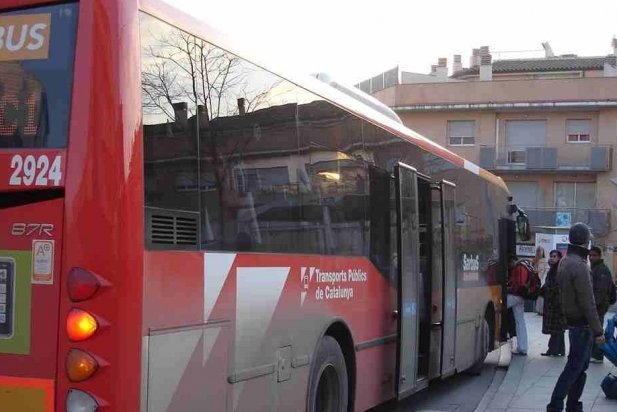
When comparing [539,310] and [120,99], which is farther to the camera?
[539,310]

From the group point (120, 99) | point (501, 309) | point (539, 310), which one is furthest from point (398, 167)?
point (539, 310)

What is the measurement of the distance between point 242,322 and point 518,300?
9.62 meters

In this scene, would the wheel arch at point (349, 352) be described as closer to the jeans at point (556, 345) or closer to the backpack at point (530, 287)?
the jeans at point (556, 345)

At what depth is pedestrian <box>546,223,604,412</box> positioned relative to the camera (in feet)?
23.4

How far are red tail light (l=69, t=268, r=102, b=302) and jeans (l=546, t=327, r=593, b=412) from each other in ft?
16.9

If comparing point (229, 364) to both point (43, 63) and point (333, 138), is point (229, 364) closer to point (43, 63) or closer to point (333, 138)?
point (43, 63)

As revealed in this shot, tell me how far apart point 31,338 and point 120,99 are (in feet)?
4.27

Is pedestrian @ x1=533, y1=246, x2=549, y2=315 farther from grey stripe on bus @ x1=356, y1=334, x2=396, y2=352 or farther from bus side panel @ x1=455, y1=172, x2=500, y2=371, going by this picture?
grey stripe on bus @ x1=356, y1=334, x2=396, y2=352

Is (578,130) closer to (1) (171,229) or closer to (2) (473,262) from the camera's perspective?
(2) (473,262)

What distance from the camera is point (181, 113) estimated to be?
4.32 meters

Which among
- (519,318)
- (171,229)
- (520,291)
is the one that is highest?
(171,229)

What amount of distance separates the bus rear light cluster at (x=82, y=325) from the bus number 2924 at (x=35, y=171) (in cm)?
67

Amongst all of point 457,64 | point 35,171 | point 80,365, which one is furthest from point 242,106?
point 457,64

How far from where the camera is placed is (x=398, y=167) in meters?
7.88
